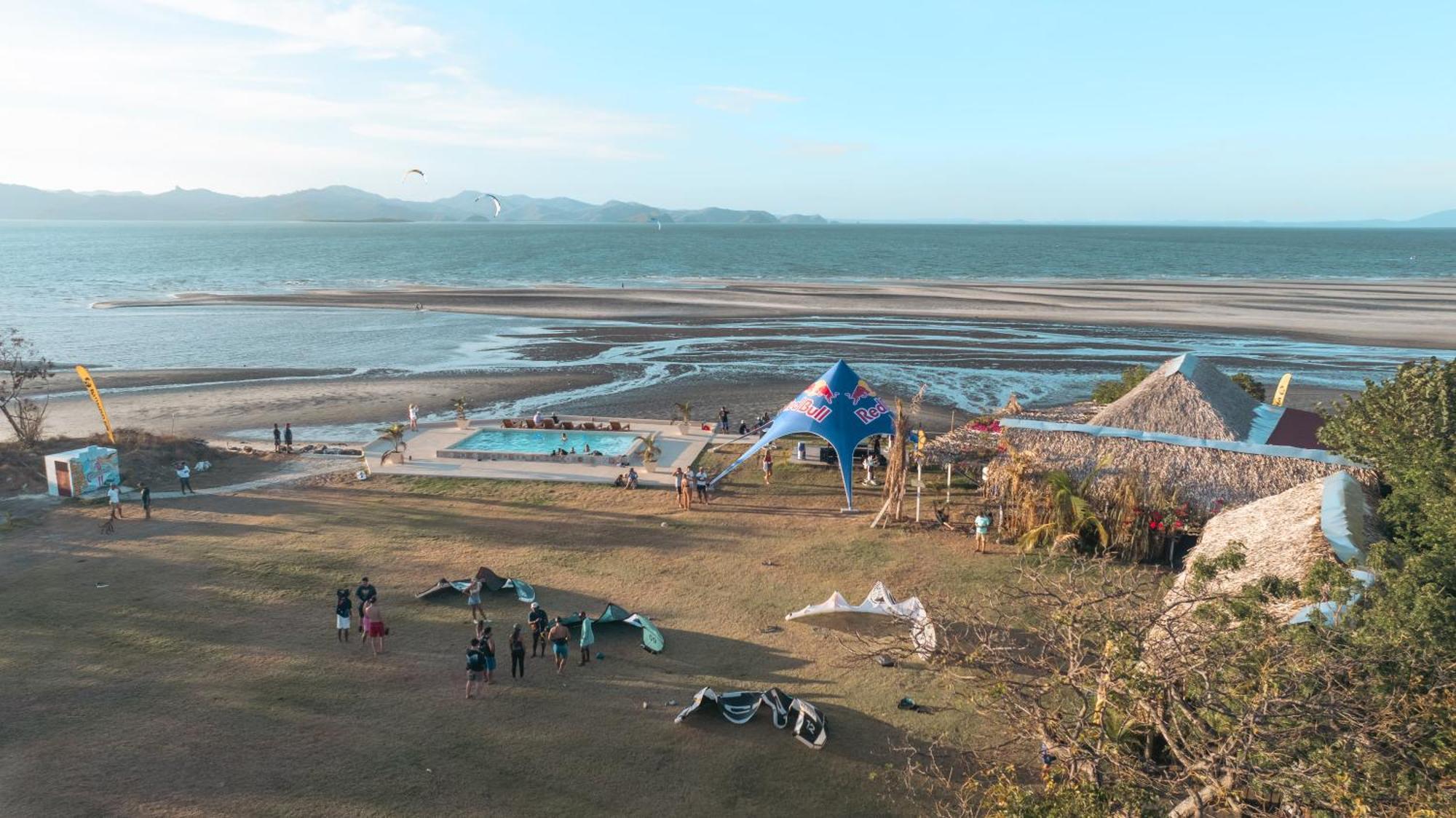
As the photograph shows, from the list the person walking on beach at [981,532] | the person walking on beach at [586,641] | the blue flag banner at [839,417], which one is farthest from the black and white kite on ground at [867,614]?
the blue flag banner at [839,417]

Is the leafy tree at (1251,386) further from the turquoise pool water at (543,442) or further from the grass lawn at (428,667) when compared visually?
the turquoise pool water at (543,442)

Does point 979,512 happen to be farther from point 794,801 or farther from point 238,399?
point 238,399

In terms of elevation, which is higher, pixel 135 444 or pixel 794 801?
pixel 135 444

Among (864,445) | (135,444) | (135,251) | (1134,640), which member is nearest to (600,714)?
(1134,640)

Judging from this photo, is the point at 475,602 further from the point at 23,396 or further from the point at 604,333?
the point at 604,333

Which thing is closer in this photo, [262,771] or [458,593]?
[262,771]

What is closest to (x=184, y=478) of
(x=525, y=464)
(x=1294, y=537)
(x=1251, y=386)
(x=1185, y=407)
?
(x=525, y=464)
